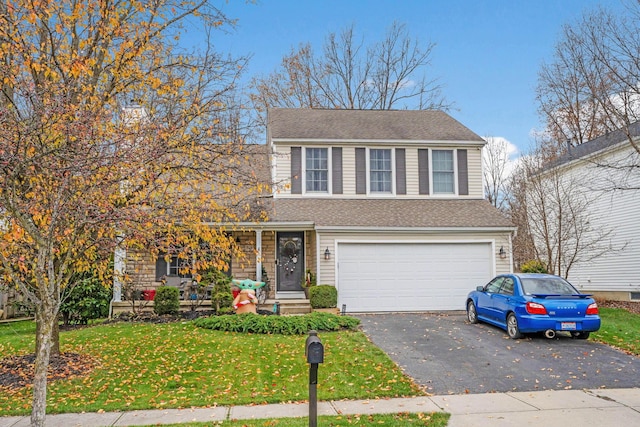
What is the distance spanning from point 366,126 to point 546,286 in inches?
384

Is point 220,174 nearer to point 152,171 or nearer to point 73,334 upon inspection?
point 152,171

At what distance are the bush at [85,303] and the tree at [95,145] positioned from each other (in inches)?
216

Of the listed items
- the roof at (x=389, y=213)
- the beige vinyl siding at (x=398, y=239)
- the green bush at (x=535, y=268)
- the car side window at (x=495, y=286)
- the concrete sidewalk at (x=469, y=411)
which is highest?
the roof at (x=389, y=213)

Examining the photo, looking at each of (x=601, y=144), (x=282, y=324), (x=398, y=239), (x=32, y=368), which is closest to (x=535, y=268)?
(x=398, y=239)

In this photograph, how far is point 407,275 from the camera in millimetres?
16281

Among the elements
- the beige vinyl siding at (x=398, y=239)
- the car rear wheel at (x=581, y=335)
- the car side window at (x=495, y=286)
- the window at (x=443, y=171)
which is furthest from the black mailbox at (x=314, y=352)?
the window at (x=443, y=171)

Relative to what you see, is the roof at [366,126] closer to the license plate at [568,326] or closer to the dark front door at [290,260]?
the dark front door at [290,260]

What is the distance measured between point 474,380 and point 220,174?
6.06 m

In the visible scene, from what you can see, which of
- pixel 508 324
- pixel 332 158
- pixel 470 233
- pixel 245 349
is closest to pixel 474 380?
pixel 508 324

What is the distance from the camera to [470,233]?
54.1ft

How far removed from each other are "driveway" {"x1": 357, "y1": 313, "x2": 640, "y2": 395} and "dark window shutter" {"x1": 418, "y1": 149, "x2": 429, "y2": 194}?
6.31 m

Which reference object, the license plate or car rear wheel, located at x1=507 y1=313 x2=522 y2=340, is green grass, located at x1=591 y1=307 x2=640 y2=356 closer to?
the license plate

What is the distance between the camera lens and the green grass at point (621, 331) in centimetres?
1069

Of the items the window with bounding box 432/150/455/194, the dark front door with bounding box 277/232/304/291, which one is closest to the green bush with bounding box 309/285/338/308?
the dark front door with bounding box 277/232/304/291
